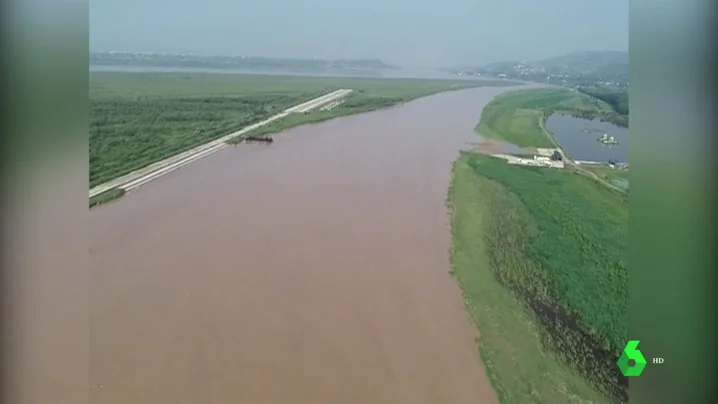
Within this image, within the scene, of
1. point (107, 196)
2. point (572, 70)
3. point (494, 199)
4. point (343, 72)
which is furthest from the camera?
point (343, 72)

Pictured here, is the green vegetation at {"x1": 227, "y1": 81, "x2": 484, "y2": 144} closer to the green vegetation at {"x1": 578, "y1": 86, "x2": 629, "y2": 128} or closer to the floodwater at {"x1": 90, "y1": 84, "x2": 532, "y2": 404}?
the floodwater at {"x1": 90, "y1": 84, "x2": 532, "y2": 404}

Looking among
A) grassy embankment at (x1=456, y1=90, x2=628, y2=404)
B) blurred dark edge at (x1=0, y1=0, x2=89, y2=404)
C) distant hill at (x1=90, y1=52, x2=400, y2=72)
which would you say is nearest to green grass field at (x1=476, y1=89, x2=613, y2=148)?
grassy embankment at (x1=456, y1=90, x2=628, y2=404)

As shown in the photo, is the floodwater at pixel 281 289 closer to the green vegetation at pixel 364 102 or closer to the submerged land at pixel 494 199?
the submerged land at pixel 494 199

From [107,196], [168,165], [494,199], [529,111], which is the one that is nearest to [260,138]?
[168,165]

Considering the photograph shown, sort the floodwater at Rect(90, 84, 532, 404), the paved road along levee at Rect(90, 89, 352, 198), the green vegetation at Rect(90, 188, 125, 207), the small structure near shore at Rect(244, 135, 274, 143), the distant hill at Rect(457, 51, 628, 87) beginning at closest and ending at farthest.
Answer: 1. the floodwater at Rect(90, 84, 532, 404)
2. the green vegetation at Rect(90, 188, 125, 207)
3. the paved road along levee at Rect(90, 89, 352, 198)
4. the distant hill at Rect(457, 51, 628, 87)
5. the small structure near shore at Rect(244, 135, 274, 143)

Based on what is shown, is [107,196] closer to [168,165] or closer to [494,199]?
[168,165]

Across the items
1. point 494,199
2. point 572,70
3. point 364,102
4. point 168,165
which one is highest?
point 572,70

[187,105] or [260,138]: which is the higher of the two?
[187,105]
